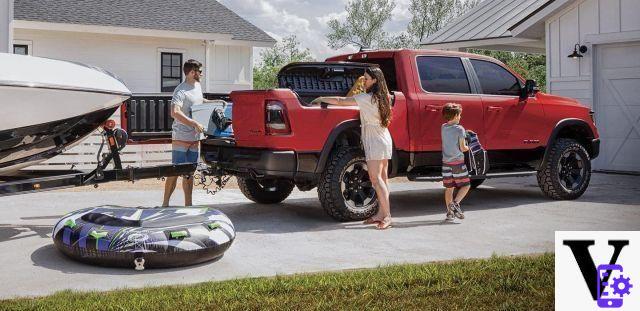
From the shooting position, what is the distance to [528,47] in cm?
2064

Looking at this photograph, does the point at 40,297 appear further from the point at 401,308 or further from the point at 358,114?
the point at 358,114

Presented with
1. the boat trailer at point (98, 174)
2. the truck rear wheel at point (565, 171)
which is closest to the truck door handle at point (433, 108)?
the truck rear wheel at point (565, 171)

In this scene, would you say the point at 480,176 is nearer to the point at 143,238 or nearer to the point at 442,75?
the point at 442,75

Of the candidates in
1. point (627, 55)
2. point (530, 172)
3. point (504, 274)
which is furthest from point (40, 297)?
point (627, 55)

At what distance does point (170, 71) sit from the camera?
24.7m

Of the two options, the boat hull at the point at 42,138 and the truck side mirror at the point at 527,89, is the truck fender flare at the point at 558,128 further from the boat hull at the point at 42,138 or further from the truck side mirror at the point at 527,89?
the boat hull at the point at 42,138

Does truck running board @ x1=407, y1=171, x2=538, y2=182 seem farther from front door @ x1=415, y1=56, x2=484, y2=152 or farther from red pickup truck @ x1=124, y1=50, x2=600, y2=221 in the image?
front door @ x1=415, y1=56, x2=484, y2=152

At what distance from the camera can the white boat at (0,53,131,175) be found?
7.75 m

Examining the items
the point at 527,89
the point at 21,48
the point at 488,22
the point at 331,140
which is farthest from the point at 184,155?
the point at 21,48

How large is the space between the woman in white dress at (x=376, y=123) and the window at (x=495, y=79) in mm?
2288

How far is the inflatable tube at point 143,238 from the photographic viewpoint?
6750 millimetres

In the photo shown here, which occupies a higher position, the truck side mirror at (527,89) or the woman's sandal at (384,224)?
the truck side mirror at (527,89)

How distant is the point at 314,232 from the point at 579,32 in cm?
961

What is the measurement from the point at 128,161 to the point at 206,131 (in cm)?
658
